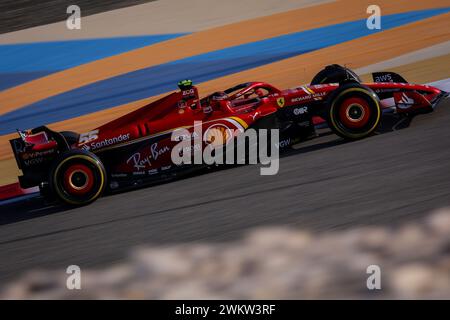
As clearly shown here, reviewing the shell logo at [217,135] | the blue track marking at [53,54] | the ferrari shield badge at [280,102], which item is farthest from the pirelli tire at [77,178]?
the blue track marking at [53,54]

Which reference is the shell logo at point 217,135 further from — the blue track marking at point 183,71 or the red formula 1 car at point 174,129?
the blue track marking at point 183,71

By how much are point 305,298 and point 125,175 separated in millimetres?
3673

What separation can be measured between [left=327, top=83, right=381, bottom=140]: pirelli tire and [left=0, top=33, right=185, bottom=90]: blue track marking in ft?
26.9

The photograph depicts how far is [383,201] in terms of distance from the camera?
5.65 meters

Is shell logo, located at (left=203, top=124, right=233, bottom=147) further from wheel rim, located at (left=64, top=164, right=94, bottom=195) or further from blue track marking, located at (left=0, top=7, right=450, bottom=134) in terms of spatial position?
blue track marking, located at (left=0, top=7, right=450, bottom=134)

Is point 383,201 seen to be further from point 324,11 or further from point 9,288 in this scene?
point 324,11

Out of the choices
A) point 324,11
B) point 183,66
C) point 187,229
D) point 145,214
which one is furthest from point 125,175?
point 324,11

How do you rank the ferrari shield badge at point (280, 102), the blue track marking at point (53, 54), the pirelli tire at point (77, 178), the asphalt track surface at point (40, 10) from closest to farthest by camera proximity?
the pirelli tire at point (77, 178)
the ferrari shield badge at point (280, 102)
the blue track marking at point (53, 54)
the asphalt track surface at point (40, 10)

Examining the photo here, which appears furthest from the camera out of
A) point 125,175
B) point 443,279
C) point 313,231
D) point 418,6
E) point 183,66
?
point 418,6

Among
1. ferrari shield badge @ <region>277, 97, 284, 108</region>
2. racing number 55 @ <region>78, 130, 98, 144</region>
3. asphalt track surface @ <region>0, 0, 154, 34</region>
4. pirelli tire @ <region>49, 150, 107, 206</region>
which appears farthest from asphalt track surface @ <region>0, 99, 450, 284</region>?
asphalt track surface @ <region>0, 0, 154, 34</region>

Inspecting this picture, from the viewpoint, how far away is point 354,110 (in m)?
7.39

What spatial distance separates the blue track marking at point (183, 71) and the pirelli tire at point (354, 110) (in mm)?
5205

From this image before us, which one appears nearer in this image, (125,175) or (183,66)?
(125,175)

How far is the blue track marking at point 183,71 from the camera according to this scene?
40.5 feet
